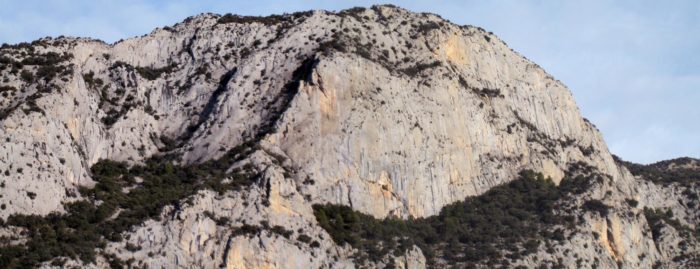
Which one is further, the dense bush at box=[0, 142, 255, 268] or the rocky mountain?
the rocky mountain

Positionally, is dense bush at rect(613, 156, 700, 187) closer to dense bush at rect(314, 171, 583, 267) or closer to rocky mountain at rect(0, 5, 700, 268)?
rocky mountain at rect(0, 5, 700, 268)

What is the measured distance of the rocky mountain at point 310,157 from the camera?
376 feet

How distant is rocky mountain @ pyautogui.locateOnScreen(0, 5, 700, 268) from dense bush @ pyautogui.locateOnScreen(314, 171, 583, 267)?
8.1 inches

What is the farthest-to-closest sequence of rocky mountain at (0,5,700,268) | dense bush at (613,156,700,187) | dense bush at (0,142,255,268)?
dense bush at (613,156,700,187)
rocky mountain at (0,5,700,268)
dense bush at (0,142,255,268)

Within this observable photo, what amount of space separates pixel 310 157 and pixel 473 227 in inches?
715

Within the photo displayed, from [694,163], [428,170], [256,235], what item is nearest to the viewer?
Result: [256,235]

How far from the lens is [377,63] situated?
465 feet

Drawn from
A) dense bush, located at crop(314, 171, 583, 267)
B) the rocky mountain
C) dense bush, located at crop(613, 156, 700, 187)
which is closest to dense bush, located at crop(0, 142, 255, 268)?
the rocky mountain

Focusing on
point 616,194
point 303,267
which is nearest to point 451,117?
point 616,194

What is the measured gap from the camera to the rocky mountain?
114500 mm

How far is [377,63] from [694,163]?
58.0 meters

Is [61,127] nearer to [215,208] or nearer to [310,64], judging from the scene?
[215,208]

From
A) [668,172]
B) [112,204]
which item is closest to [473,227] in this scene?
[112,204]

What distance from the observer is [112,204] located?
118m
